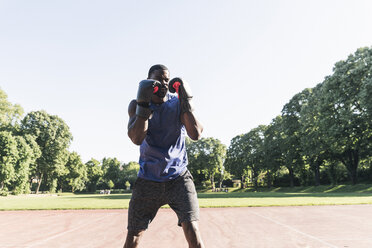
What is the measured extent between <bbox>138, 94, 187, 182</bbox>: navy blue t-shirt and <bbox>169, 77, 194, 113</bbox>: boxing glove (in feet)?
0.99

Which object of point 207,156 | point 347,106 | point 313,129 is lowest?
point 313,129

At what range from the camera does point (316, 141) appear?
114 feet

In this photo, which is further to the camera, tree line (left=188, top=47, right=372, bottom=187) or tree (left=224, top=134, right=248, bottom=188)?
tree (left=224, top=134, right=248, bottom=188)

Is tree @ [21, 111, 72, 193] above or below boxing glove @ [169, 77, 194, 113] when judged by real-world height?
above

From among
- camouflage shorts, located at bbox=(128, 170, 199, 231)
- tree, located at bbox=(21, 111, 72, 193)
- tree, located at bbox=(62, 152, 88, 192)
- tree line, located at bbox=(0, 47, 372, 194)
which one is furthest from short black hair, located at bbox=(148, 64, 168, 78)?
tree, located at bbox=(62, 152, 88, 192)

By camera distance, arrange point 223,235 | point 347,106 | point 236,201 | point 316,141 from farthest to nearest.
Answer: point 316,141 → point 347,106 → point 236,201 → point 223,235

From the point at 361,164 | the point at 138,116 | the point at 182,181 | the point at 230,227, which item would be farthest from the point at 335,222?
the point at 361,164

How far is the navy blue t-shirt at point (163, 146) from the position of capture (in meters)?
2.73

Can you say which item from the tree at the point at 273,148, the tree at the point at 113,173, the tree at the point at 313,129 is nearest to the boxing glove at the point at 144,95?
the tree at the point at 313,129

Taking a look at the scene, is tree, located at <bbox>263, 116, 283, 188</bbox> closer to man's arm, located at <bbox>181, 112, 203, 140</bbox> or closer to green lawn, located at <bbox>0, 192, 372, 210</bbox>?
green lawn, located at <bbox>0, 192, 372, 210</bbox>

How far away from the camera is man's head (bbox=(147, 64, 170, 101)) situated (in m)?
2.75

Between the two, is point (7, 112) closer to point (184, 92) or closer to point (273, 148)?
point (273, 148)

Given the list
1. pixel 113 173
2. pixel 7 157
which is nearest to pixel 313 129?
pixel 7 157

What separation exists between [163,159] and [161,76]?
86 centimetres
